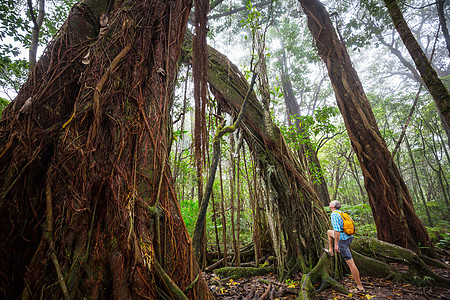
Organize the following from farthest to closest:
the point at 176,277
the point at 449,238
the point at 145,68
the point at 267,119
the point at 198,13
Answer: the point at 449,238, the point at 267,119, the point at 198,13, the point at 145,68, the point at 176,277

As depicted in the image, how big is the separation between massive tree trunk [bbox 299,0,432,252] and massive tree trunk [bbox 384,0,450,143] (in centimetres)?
162

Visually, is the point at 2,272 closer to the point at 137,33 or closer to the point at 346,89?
the point at 137,33

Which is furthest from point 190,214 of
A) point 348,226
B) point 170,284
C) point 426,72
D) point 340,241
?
point 426,72

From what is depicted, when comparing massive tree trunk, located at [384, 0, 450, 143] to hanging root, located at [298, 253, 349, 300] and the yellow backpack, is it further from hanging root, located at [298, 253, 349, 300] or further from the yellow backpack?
hanging root, located at [298, 253, 349, 300]

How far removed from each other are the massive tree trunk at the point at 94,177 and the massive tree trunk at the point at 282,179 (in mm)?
1925

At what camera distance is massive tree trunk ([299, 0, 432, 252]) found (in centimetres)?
342

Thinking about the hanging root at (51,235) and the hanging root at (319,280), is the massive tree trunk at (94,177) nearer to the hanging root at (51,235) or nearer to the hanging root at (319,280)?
the hanging root at (51,235)

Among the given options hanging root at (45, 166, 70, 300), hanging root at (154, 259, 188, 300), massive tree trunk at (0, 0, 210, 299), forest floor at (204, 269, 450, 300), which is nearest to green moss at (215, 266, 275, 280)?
forest floor at (204, 269, 450, 300)

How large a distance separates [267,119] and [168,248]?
2.61 m

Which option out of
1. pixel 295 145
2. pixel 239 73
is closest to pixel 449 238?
pixel 295 145

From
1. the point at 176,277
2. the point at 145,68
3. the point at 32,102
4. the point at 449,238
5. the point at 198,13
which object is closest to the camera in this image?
the point at 176,277

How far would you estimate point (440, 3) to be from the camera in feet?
8.20

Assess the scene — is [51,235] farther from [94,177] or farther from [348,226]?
[348,226]

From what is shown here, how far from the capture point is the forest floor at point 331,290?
8.01 feet
